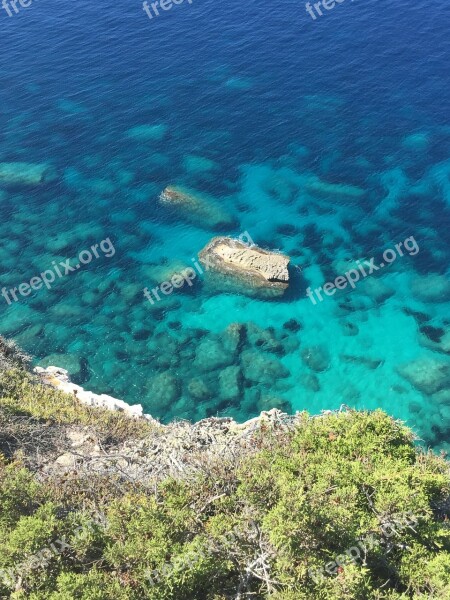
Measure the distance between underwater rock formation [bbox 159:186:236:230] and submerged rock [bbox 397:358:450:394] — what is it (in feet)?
46.1

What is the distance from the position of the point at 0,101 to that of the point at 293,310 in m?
32.7

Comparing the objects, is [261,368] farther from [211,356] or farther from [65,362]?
[65,362]

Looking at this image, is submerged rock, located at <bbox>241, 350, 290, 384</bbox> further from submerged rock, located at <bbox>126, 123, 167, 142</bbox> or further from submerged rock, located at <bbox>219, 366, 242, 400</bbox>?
submerged rock, located at <bbox>126, 123, 167, 142</bbox>

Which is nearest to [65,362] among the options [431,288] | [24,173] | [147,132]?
[24,173]

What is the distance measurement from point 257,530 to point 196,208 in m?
25.1

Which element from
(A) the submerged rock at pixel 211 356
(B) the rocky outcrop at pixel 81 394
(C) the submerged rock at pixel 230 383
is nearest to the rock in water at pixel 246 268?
(A) the submerged rock at pixel 211 356

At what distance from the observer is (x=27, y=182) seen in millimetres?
36188

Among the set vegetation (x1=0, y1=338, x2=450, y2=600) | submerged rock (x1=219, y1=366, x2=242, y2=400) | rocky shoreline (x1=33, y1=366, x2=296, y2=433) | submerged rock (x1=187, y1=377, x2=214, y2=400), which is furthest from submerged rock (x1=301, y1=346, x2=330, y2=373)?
vegetation (x1=0, y1=338, x2=450, y2=600)

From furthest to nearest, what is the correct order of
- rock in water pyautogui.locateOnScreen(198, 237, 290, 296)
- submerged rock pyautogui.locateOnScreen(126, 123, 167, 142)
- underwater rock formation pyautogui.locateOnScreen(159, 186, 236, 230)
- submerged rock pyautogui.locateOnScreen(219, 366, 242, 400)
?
submerged rock pyautogui.locateOnScreen(126, 123, 167, 142) → underwater rock formation pyautogui.locateOnScreen(159, 186, 236, 230) → rock in water pyautogui.locateOnScreen(198, 237, 290, 296) → submerged rock pyautogui.locateOnScreen(219, 366, 242, 400)

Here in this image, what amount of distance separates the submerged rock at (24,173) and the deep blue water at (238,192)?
0.65 m

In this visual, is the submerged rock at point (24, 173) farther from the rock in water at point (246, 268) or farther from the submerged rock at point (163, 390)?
the submerged rock at point (163, 390)

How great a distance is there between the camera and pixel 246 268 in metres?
29.9

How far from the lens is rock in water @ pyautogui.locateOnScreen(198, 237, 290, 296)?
29344mm

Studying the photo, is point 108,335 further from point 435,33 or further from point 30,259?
point 435,33
